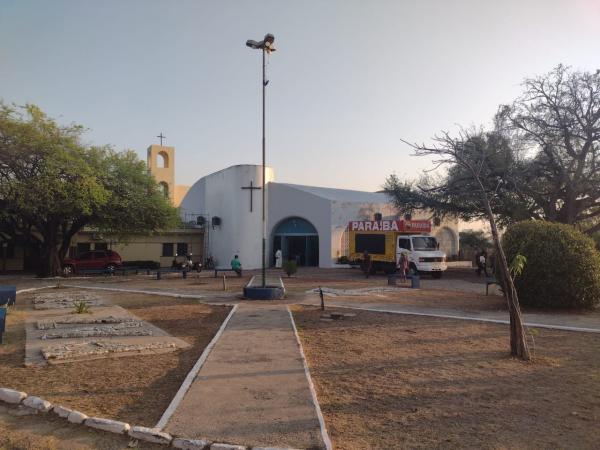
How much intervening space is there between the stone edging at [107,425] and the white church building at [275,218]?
88.7 ft

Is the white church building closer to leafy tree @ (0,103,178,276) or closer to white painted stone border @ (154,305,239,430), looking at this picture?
leafy tree @ (0,103,178,276)

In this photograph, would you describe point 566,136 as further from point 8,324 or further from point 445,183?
point 8,324

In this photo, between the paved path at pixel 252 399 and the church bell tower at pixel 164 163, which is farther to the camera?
the church bell tower at pixel 164 163

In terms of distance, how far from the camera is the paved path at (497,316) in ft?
34.8

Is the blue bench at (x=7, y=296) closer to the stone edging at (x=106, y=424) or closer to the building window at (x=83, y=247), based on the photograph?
the stone edging at (x=106, y=424)

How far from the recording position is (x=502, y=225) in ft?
88.5

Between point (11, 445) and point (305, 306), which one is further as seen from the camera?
point (305, 306)

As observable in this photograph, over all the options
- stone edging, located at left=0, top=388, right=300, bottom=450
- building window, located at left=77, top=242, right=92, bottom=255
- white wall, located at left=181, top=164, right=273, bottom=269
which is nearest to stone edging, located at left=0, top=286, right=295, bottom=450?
stone edging, located at left=0, top=388, right=300, bottom=450

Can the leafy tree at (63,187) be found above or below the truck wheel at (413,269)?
above

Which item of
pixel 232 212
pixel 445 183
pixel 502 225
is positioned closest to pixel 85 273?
pixel 232 212

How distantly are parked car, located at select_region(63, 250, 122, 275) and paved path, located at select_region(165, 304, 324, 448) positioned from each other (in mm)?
22377

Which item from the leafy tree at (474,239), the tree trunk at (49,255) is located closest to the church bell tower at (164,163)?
the tree trunk at (49,255)

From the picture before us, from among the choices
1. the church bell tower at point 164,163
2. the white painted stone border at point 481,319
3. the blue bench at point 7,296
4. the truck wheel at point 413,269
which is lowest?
the white painted stone border at point 481,319

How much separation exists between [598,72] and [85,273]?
2741 centimetres
